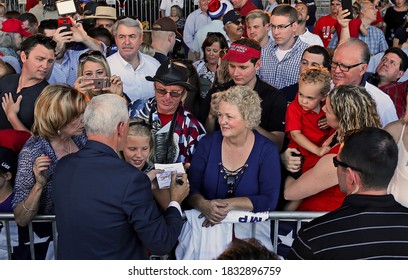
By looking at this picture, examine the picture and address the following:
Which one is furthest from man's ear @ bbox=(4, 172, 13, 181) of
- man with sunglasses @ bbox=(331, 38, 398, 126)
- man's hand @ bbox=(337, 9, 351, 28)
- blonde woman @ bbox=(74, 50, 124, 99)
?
man's hand @ bbox=(337, 9, 351, 28)

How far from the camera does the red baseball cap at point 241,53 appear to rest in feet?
14.5

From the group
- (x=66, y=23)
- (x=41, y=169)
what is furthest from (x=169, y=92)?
(x=66, y=23)

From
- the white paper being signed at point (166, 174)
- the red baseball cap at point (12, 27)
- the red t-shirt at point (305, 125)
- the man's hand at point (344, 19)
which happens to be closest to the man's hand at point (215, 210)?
the white paper being signed at point (166, 174)

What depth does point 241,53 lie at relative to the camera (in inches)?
176

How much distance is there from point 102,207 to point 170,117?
1438mm

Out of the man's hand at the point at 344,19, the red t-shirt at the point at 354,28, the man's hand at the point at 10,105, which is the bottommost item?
the man's hand at the point at 10,105

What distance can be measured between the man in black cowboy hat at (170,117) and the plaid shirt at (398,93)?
189cm

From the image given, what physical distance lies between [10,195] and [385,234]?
7.30 ft

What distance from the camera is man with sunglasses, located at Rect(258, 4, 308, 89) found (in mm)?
5422

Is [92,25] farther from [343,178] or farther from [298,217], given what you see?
[343,178]

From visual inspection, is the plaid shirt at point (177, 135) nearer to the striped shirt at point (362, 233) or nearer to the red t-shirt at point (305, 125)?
the red t-shirt at point (305, 125)

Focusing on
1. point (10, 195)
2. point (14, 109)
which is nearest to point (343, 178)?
point (10, 195)
